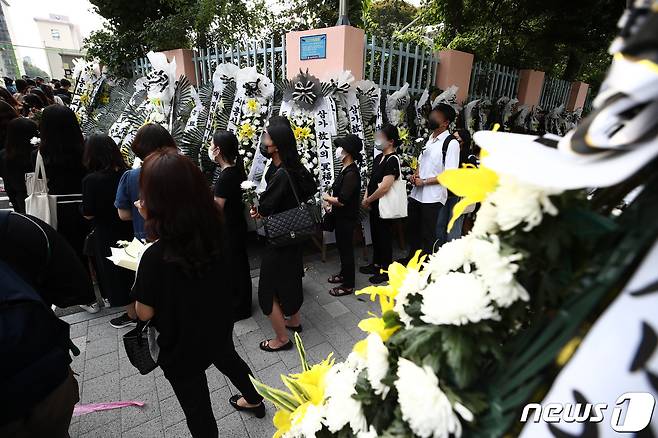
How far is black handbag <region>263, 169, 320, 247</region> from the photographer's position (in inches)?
107

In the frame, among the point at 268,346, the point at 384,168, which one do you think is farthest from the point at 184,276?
the point at 384,168

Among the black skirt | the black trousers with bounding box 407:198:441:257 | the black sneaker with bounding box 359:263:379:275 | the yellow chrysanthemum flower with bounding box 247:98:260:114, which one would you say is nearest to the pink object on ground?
the black skirt

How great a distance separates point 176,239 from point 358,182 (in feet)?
7.66

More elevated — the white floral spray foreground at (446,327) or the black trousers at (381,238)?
the white floral spray foreground at (446,327)

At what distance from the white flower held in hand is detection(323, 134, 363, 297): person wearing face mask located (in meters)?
2.96

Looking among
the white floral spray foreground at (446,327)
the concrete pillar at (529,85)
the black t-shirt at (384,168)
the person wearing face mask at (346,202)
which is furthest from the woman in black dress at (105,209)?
the concrete pillar at (529,85)

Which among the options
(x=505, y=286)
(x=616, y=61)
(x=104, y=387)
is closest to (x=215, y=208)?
(x=505, y=286)

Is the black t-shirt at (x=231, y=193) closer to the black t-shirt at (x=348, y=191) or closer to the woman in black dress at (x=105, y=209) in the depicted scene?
the woman in black dress at (x=105, y=209)

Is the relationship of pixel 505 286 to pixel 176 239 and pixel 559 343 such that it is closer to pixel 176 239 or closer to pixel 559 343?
pixel 559 343

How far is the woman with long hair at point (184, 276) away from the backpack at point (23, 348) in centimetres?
36

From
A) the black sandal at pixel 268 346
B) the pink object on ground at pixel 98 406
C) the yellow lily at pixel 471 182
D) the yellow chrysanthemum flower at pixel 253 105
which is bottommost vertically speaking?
the black sandal at pixel 268 346

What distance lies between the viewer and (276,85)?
15.4 feet

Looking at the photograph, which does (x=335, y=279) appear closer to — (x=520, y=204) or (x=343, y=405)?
(x=343, y=405)

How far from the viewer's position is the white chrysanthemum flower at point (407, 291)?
90cm
